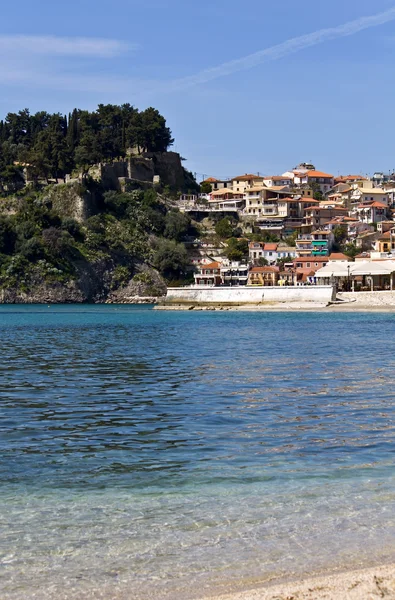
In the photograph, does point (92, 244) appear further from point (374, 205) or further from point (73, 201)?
point (374, 205)

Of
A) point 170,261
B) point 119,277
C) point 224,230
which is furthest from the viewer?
point 224,230

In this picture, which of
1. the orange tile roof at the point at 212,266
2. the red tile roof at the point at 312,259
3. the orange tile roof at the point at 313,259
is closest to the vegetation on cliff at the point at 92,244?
the orange tile roof at the point at 212,266

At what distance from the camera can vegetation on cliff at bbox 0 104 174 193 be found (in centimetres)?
8988

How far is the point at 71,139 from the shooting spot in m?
94.9

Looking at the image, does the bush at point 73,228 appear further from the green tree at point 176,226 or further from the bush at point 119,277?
the green tree at point 176,226

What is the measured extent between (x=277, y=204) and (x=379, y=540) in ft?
309

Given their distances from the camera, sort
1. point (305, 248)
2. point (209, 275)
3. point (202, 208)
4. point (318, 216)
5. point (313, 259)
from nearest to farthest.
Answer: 1. point (209, 275)
2. point (313, 259)
3. point (305, 248)
4. point (202, 208)
5. point (318, 216)

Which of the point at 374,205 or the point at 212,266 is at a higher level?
the point at 374,205

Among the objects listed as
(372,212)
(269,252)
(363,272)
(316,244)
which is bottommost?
(363,272)

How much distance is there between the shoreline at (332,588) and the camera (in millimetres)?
5309

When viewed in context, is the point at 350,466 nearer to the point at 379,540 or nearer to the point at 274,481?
the point at 274,481

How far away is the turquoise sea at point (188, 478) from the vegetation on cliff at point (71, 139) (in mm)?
75144

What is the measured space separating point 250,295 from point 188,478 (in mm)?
54359

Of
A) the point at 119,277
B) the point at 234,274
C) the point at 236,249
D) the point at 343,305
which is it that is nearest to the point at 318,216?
the point at 236,249
